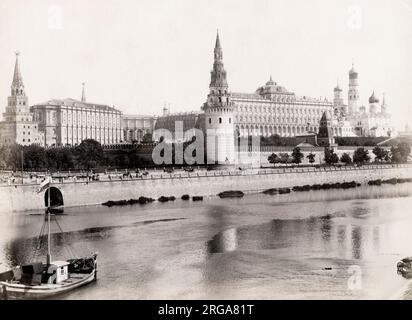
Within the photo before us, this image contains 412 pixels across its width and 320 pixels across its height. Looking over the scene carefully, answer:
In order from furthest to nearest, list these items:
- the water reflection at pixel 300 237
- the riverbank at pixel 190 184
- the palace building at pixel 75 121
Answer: the palace building at pixel 75 121 < the riverbank at pixel 190 184 < the water reflection at pixel 300 237

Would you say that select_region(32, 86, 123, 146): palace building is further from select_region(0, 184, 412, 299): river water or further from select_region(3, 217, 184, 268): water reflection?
select_region(3, 217, 184, 268): water reflection

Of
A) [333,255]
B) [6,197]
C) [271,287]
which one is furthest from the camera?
[6,197]

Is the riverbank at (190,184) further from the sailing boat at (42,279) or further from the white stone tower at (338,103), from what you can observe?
the white stone tower at (338,103)

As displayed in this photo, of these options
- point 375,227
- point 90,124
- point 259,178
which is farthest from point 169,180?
point 90,124

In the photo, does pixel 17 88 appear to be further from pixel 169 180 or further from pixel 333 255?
pixel 333 255

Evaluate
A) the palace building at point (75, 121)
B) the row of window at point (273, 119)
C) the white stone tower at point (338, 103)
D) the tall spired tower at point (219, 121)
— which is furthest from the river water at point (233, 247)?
the white stone tower at point (338, 103)

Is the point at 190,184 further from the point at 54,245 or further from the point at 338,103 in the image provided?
the point at 338,103
